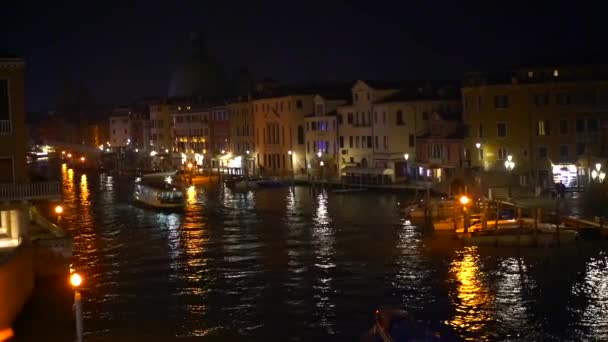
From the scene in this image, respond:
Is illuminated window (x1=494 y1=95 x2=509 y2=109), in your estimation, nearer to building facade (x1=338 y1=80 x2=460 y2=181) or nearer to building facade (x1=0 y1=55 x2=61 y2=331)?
building facade (x1=338 y1=80 x2=460 y2=181)

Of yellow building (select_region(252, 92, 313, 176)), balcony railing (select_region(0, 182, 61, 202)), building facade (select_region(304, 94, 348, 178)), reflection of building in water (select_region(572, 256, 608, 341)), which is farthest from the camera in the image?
yellow building (select_region(252, 92, 313, 176))

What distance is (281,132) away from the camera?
200 feet

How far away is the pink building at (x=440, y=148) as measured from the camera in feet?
145

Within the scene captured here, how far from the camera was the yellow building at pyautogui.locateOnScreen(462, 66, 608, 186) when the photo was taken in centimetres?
3956

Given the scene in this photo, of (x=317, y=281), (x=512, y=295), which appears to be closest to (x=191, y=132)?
(x=317, y=281)

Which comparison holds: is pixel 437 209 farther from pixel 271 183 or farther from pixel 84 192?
pixel 84 192

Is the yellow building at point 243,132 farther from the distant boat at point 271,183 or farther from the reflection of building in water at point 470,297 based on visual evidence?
the reflection of building in water at point 470,297

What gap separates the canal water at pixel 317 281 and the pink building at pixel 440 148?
8.51 m

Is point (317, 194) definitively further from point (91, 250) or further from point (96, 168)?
point (96, 168)

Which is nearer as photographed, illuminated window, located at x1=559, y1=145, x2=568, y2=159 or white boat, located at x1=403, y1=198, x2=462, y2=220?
white boat, located at x1=403, y1=198, x2=462, y2=220

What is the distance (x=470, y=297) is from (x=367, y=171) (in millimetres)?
28846

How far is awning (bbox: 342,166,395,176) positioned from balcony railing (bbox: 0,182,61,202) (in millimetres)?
28546

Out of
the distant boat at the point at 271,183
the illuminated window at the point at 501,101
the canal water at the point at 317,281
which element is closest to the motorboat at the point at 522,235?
the canal water at the point at 317,281

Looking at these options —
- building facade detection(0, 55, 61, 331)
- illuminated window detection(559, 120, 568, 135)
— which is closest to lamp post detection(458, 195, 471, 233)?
illuminated window detection(559, 120, 568, 135)
